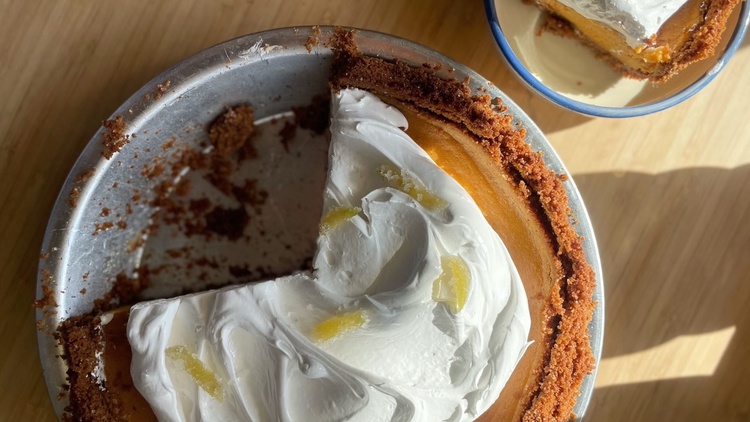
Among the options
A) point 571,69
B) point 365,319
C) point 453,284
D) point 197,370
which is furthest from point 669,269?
point 197,370

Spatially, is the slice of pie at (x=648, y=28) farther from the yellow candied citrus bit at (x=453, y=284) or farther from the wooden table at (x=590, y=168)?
the yellow candied citrus bit at (x=453, y=284)

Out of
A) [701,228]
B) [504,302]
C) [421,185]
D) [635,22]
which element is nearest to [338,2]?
[421,185]

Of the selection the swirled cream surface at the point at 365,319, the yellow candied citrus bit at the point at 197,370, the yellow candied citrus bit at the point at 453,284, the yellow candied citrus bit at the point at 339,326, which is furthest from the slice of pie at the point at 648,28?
the yellow candied citrus bit at the point at 197,370

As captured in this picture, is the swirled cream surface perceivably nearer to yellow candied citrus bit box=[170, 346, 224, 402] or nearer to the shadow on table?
yellow candied citrus bit box=[170, 346, 224, 402]

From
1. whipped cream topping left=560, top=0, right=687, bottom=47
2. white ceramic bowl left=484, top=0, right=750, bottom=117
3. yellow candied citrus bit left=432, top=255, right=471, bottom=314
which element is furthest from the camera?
white ceramic bowl left=484, top=0, right=750, bottom=117

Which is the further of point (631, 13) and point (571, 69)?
point (571, 69)

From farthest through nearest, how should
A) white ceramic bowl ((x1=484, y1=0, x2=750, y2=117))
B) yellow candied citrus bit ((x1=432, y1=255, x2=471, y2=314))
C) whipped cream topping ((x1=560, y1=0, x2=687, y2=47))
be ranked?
1. white ceramic bowl ((x1=484, y1=0, x2=750, y2=117))
2. whipped cream topping ((x1=560, y1=0, x2=687, y2=47))
3. yellow candied citrus bit ((x1=432, y1=255, x2=471, y2=314))

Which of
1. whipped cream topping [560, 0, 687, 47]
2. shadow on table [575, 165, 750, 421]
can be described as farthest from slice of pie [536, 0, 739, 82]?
shadow on table [575, 165, 750, 421]

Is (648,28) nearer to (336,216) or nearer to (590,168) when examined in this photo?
(590,168)
